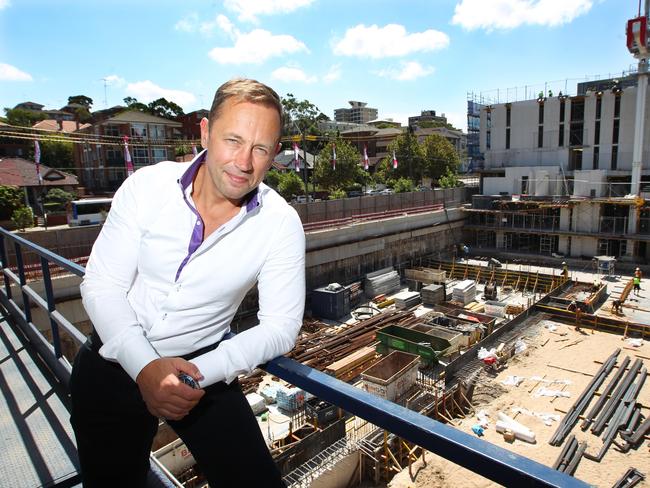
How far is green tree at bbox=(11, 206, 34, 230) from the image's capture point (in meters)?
23.3

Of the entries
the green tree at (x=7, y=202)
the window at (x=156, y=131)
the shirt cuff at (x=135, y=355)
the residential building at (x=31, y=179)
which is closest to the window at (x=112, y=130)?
the window at (x=156, y=131)

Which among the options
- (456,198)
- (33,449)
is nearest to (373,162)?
(456,198)

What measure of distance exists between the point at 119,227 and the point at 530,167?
3866 centimetres

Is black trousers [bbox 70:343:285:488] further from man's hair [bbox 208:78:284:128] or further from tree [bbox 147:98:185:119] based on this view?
tree [bbox 147:98:185:119]

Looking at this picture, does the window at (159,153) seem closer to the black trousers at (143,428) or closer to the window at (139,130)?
the window at (139,130)

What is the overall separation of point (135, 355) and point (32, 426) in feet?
7.70

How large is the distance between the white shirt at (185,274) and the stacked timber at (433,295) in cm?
2222

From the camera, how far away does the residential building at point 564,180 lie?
30.0 meters

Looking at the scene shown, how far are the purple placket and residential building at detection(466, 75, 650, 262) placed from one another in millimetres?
33315

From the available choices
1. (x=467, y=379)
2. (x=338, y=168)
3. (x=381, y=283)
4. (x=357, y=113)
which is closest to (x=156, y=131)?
(x=338, y=168)

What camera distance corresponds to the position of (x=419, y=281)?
26.1 meters

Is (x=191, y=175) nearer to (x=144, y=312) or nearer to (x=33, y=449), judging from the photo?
(x=144, y=312)

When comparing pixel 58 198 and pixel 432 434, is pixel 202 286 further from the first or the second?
pixel 58 198

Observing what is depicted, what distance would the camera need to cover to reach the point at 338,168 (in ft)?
128
